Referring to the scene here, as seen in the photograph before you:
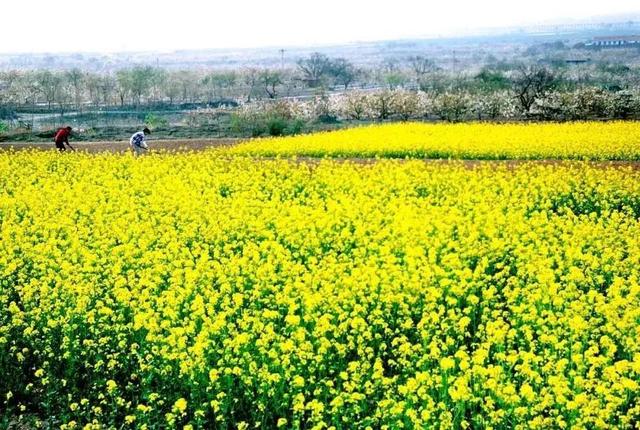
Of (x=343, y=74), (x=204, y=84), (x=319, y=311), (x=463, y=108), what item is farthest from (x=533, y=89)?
(x=343, y=74)

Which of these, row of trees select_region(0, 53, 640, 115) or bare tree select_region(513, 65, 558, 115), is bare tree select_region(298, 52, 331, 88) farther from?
bare tree select_region(513, 65, 558, 115)

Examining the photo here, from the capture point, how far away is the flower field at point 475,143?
28688mm

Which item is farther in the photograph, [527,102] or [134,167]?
[527,102]

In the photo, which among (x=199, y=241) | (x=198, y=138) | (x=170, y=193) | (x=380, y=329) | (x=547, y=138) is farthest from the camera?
(x=198, y=138)

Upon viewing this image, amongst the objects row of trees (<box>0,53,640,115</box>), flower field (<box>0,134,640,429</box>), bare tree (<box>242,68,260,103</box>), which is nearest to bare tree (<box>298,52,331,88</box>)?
row of trees (<box>0,53,640,115</box>)

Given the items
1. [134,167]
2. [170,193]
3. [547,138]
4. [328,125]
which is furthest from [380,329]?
[328,125]

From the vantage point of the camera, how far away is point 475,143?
30.7m

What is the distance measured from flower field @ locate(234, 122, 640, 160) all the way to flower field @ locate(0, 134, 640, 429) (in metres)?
9.12

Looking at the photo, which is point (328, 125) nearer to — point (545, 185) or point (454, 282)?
point (545, 185)

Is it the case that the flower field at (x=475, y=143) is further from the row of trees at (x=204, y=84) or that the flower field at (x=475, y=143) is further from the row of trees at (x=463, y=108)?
the row of trees at (x=204, y=84)

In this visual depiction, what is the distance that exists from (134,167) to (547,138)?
15.8 m

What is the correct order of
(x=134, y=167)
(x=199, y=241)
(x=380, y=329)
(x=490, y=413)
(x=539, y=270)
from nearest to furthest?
(x=490, y=413), (x=380, y=329), (x=539, y=270), (x=199, y=241), (x=134, y=167)

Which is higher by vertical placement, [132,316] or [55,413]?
[132,316]

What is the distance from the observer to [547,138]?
31625 millimetres
